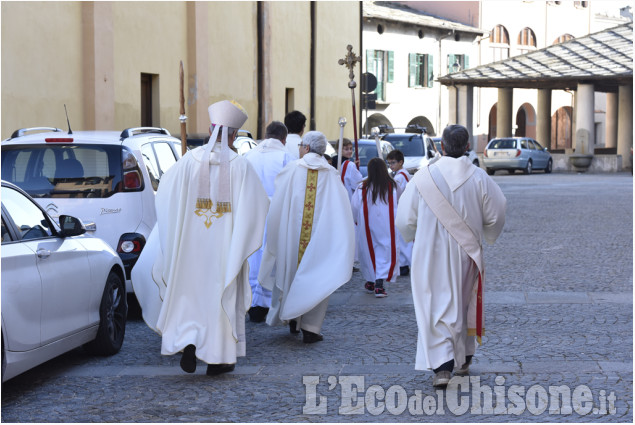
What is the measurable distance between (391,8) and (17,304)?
5116 centimetres

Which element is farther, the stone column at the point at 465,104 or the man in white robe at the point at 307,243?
the stone column at the point at 465,104

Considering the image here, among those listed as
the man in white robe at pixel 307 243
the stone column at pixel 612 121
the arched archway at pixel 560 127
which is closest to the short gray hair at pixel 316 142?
the man in white robe at pixel 307 243

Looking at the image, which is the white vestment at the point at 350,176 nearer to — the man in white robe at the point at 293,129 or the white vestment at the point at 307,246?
the man in white robe at the point at 293,129

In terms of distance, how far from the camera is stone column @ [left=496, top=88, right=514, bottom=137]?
47497 millimetres

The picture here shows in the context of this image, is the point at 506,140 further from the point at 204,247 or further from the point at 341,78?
the point at 204,247

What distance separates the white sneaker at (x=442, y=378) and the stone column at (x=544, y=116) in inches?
1719

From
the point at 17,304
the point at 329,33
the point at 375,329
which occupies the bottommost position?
the point at 375,329

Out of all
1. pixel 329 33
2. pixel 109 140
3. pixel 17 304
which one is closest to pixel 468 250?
pixel 17 304

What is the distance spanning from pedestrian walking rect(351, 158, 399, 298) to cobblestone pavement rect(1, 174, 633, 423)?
0.34 metres

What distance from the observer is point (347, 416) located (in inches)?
237

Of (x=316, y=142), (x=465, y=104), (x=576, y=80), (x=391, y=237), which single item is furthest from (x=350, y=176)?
(x=465, y=104)

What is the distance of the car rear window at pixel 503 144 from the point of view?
42562mm

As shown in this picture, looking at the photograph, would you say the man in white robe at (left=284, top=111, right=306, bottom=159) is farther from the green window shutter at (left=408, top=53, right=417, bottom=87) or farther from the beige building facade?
the green window shutter at (left=408, top=53, right=417, bottom=87)

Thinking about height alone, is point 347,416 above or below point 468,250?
below
